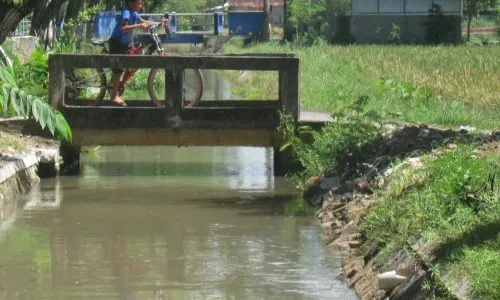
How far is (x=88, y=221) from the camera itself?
14.4 metres

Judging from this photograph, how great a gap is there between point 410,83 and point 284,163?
10885mm

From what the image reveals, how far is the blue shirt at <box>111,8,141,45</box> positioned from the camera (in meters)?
19.4

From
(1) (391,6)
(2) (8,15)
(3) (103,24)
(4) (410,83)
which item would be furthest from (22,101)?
(1) (391,6)

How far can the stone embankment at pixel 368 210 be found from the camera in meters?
9.45

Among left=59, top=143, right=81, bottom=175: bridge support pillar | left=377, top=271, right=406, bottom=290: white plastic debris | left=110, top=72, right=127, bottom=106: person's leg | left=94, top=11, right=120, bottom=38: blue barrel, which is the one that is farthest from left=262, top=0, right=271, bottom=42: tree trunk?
left=377, top=271, right=406, bottom=290: white plastic debris

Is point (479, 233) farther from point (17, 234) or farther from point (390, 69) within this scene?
point (390, 69)

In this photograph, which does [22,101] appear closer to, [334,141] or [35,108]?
[35,108]

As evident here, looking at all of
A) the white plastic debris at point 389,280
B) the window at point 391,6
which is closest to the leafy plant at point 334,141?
the white plastic debris at point 389,280

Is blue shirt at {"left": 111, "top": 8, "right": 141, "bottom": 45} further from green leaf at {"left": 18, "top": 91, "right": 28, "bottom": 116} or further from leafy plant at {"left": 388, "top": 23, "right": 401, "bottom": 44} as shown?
leafy plant at {"left": 388, "top": 23, "right": 401, "bottom": 44}

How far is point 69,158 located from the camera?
18.8 metres

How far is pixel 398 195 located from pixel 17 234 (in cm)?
405

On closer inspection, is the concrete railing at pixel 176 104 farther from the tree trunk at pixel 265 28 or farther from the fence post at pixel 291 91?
the tree trunk at pixel 265 28

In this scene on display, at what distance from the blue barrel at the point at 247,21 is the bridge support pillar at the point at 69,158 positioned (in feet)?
190

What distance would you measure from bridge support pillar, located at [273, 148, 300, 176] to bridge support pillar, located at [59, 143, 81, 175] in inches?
113
